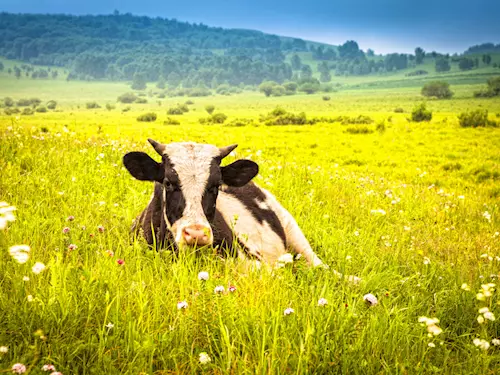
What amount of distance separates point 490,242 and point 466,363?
5.64 meters

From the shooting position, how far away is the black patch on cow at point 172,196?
4.80m

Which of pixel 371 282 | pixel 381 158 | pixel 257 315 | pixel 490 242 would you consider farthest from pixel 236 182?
pixel 381 158

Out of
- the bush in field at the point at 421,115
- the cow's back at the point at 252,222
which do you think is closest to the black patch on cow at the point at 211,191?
the cow's back at the point at 252,222

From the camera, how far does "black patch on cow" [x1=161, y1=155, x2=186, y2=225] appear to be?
4.80 meters

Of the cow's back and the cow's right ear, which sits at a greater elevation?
the cow's right ear

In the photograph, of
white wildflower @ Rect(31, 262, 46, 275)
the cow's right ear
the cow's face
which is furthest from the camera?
the cow's right ear

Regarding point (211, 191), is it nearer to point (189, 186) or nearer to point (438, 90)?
→ point (189, 186)

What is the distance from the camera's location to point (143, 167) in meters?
5.31

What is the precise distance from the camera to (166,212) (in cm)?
509

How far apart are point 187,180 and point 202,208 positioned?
0.37 meters

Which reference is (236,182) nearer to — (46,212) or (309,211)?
(46,212)

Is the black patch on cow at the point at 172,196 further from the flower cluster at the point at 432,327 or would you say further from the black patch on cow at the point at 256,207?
the flower cluster at the point at 432,327

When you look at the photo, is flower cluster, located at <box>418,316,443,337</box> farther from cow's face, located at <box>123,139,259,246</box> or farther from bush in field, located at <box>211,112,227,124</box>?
bush in field, located at <box>211,112,227,124</box>

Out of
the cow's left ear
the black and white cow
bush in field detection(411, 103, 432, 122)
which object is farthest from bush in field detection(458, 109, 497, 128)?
the cow's left ear
